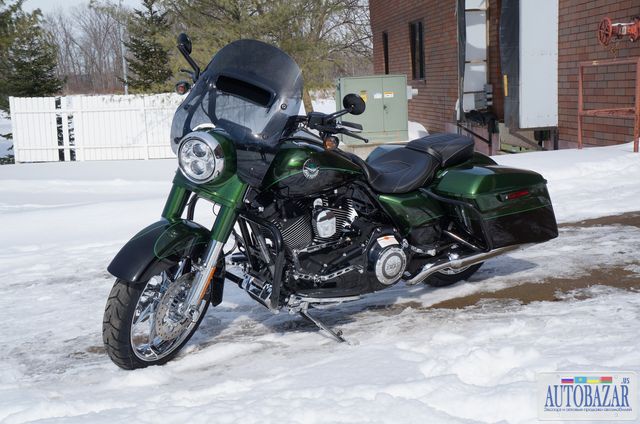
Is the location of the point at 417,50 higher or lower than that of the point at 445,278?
higher

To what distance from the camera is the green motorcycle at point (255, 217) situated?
3834 millimetres

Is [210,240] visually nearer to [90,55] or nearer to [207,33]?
[207,33]

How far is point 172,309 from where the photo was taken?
4.01 m

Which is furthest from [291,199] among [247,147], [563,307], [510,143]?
[510,143]

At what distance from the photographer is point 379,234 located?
4398mm

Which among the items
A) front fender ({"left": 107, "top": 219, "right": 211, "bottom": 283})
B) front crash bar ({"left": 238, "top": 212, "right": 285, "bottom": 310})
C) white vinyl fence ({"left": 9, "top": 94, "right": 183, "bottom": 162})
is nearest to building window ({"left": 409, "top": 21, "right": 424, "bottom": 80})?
white vinyl fence ({"left": 9, "top": 94, "right": 183, "bottom": 162})

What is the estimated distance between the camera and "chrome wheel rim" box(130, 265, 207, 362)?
3936 mm

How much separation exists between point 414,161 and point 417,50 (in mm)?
17195

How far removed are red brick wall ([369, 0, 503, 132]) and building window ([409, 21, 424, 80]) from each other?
137 mm

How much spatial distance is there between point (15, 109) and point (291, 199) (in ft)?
52.8

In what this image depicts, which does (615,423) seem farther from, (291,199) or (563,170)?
(563,170)

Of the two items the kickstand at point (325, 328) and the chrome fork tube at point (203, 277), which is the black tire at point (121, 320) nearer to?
the chrome fork tube at point (203, 277)

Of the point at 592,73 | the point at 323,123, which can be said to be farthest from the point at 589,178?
the point at 323,123

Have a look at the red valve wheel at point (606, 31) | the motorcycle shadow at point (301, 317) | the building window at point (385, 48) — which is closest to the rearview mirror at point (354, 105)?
the motorcycle shadow at point (301, 317)
